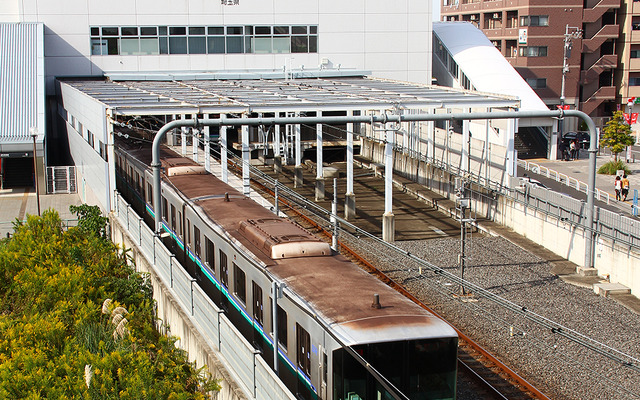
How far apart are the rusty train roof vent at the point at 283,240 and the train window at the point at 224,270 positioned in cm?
73

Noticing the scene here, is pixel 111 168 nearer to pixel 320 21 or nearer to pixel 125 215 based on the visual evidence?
pixel 125 215

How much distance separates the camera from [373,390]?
884 centimetres

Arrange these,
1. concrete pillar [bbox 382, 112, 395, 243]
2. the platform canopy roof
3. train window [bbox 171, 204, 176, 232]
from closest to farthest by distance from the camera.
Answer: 1. train window [bbox 171, 204, 176, 232]
2. the platform canopy roof
3. concrete pillar [bbox 382, 112, 395, 243]

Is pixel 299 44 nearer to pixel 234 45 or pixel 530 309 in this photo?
pixel 234 45

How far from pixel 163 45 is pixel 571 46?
105 ft

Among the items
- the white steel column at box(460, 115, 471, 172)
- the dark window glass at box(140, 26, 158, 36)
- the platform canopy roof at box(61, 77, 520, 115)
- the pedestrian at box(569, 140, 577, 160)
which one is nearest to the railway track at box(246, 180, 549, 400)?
the platform canopy roof at box(61, 77, 520, 115)

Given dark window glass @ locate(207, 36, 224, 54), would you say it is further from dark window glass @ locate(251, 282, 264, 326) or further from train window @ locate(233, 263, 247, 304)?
dark window glass @ locate(251, 282, 264, 326)

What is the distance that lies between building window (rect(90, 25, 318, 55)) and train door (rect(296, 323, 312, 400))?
33.3m

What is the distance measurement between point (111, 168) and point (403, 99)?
1031cm

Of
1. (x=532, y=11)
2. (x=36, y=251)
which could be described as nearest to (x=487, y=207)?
(x=36, y=251)

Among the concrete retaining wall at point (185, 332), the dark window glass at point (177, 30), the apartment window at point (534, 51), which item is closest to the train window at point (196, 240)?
the concrete retaining wall at point (185, 332)

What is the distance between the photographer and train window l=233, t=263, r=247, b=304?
12424 mm

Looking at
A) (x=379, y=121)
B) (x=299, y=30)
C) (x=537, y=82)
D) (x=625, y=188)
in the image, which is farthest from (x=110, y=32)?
(x=537, y=82)

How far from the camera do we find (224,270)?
540 inches
